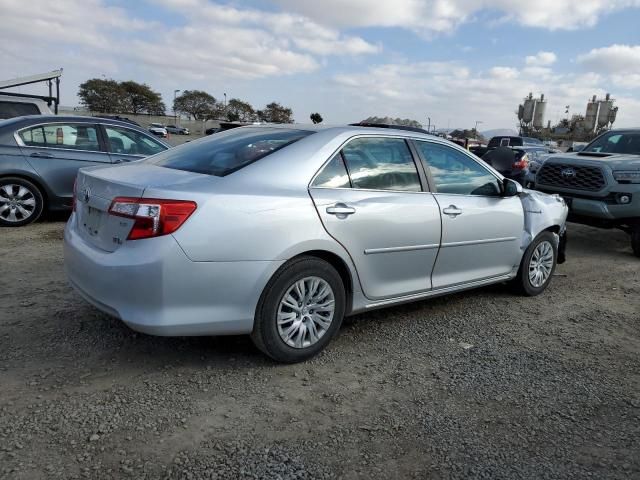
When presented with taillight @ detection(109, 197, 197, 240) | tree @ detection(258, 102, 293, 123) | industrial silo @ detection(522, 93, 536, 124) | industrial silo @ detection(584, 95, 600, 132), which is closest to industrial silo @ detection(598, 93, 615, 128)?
industrial silo @ detection(584, 95, 600, 132)

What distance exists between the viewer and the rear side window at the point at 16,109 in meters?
10.2

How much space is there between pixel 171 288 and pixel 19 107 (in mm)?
9402

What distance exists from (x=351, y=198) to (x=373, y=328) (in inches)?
47.5

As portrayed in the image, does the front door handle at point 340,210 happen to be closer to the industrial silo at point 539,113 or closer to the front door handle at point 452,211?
the front door handle at point 452,211

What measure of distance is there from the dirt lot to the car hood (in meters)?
3.50

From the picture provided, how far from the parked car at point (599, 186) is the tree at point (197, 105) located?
91.1m

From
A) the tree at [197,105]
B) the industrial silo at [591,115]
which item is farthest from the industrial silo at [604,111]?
the tree at [197,105]

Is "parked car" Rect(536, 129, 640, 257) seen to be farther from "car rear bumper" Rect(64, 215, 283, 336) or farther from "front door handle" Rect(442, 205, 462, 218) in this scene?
"car rear bumper" Rect(64, 215, 283, 336)

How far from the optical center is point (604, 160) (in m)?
7.70

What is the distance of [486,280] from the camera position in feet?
15.7

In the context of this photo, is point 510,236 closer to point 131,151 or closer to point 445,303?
point 445,303

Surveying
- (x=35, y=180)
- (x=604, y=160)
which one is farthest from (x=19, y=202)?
(x=604, y=160)

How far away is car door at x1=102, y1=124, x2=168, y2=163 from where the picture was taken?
7742 millimetres

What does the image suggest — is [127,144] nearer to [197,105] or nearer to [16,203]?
[16,203]
